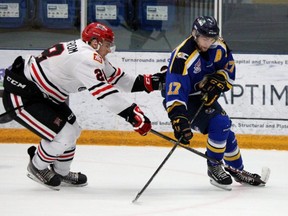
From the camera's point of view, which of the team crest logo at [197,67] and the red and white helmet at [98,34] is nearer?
the red and white helmet at [98,34]

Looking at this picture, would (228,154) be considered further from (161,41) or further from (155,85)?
(161,41)

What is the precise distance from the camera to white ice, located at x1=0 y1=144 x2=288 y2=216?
4.55m

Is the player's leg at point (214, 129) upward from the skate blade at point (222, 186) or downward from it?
upward

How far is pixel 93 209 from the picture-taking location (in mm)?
4559

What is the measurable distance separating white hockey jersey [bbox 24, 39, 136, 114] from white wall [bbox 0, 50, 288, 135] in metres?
1.84

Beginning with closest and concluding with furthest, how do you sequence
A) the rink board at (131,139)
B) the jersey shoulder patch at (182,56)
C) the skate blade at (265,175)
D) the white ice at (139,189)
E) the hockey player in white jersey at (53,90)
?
the white ice at (139,189) < the hockey player in white jersey at (53,90) < the jersey shoulder patch at (182,56) < the skate blade at (265,175) < the rink board at (131,139)

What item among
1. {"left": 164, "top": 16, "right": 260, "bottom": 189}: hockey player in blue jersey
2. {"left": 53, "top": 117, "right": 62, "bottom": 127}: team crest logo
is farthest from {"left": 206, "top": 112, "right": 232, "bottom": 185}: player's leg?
{"left": 53, "top": 117, "right": 62, "bottom": 127}: team crest logo

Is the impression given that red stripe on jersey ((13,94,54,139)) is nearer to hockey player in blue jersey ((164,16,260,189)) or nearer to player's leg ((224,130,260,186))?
hockey player in blue jersey ((164,16,260,189))

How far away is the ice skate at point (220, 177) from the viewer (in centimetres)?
513

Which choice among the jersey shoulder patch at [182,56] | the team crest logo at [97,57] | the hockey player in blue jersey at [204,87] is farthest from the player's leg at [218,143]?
the team crest logo at [97,57]

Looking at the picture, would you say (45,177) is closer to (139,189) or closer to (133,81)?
(139,189)

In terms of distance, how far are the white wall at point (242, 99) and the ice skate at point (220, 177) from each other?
179 centimetres

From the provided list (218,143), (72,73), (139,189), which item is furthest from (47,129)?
(218,143)

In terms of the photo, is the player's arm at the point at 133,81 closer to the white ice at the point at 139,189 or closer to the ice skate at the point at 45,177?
the white ice at the point at 139,189
